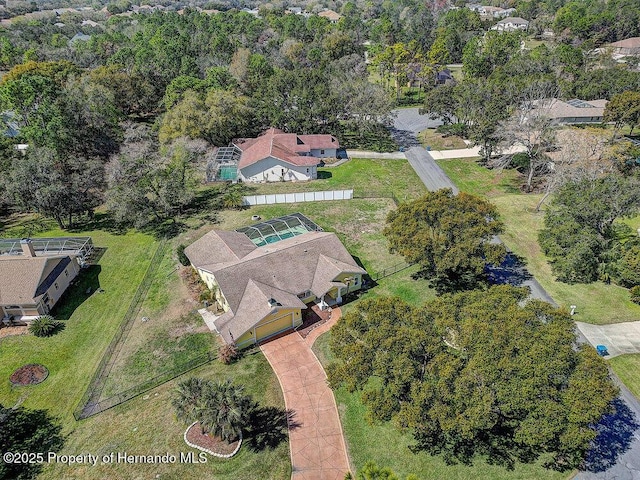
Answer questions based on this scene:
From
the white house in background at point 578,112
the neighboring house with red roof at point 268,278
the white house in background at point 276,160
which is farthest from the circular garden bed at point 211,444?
the white house in background at point 578,112

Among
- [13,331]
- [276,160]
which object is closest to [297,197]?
[276,160]

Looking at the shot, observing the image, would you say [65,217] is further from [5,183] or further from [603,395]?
[603,395]

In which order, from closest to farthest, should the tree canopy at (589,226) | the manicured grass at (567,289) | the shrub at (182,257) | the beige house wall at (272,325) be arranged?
the beige house wall at (272,325) < the manicured grass at (567,289) < the tree canopy at (589,226) < the shrub at (182,257)

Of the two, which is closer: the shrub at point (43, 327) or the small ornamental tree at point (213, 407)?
the small ornamental tree at point (213, 407)

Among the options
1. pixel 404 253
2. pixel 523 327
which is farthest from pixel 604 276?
pixel 523 327

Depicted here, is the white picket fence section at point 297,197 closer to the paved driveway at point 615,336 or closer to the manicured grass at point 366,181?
the manicured grass at point 366,181

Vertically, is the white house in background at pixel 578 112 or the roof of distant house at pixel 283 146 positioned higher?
the white house in background at pixel 578 112

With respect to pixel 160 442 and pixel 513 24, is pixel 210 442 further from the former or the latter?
pixel 513 24
